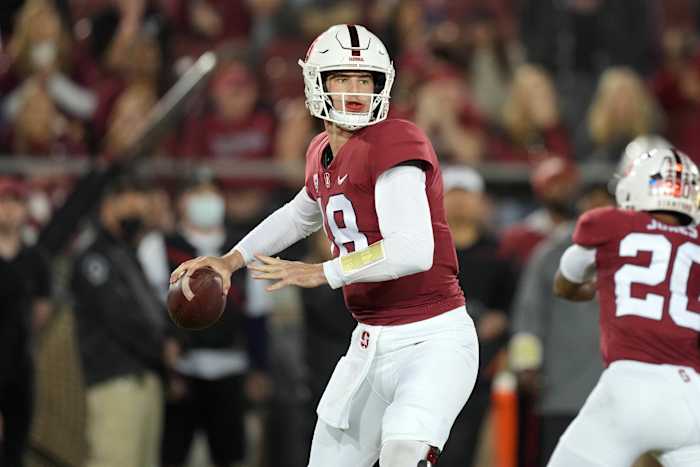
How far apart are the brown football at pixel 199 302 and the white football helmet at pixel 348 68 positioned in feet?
2.12

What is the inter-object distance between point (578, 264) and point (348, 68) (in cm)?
128

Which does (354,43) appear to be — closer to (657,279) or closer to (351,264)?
(351,264)

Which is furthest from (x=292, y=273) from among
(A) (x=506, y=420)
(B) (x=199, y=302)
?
(A) (x=506, y=420)

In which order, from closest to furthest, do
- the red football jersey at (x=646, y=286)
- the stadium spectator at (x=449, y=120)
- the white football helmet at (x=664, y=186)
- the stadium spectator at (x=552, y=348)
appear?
the red football jersey at (x=646, y=286)
the white football helmet at (x=664, y=186)
the stadium spectator at (x=552, y=348)
the stadium spectator at (x=449, y=120)

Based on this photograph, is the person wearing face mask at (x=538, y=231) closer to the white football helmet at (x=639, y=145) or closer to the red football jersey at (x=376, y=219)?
the white football helmet at (x=639, y=145)

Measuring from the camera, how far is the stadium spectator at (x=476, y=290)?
725 cm

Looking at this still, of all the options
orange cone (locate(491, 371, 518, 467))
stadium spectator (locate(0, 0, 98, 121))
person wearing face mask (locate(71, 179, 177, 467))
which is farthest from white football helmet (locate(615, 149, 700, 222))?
stadium spectator (locate(0, 0, 98, 121))

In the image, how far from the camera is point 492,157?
9.10 meters

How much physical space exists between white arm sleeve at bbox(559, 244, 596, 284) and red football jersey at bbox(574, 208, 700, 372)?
0.24 ft

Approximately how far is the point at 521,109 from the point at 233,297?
8.47 feet

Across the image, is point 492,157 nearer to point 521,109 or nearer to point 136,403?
point 521,109

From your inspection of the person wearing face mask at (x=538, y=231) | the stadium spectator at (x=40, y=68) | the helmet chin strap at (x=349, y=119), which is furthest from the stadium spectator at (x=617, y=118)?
the helmet chin strap at (x=349, y=119)

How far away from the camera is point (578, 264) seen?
17.2 feet

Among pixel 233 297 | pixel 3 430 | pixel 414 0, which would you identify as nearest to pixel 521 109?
pixel 414 0
